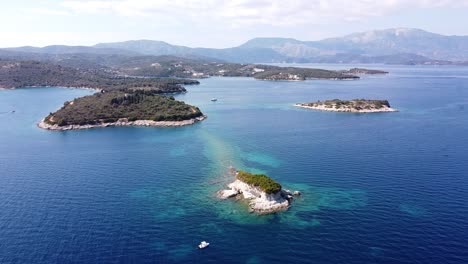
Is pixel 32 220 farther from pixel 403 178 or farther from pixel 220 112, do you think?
pixel 220 112

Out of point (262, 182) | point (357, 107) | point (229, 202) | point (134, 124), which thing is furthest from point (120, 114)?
point (357, 107)

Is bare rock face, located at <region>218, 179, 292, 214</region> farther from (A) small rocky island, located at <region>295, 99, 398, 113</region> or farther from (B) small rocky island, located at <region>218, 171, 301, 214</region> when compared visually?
(A) small rocky island, located at <region>295, 99, 398, 113</region>

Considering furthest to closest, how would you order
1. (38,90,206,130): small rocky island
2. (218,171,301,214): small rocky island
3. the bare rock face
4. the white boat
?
(38,90,206,130): small rocky island
(218,171,301,214): small rocky island
the bare rock face
the white boat

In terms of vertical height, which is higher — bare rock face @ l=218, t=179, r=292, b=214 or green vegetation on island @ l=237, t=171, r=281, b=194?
green vegetation on island @ l=237, t=171, r=281, b=194

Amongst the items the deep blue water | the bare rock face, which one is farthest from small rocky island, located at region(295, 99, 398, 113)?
the bare rock face

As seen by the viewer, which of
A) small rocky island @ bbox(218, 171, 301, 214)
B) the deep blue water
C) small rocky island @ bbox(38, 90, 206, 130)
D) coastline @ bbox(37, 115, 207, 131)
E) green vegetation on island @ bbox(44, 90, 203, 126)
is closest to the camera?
the deep blue water

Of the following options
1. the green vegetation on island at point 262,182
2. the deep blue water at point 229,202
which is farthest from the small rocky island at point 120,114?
the green vegetation on island at point 262,182

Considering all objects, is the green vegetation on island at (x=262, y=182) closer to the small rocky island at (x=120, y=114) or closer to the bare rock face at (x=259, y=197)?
the bare rock face at (x=259, y=197)
